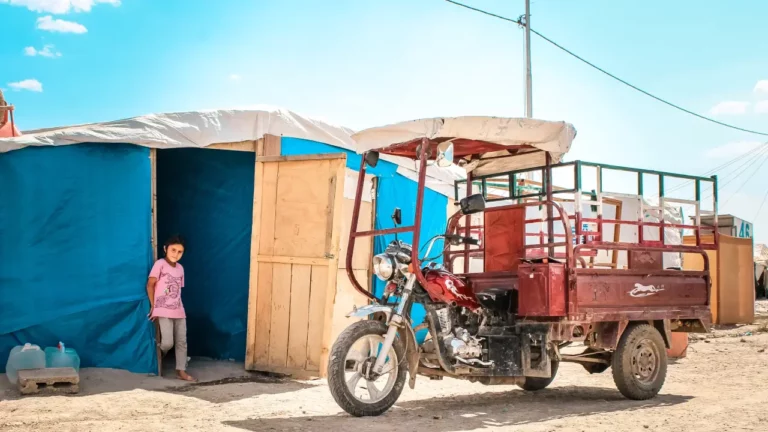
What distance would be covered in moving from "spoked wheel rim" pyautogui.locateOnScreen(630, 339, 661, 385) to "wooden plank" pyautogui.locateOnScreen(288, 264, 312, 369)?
10.6ft

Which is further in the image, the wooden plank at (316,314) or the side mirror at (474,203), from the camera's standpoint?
the wooden plank at (316,314)

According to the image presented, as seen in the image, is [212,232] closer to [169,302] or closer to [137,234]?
[137,234]

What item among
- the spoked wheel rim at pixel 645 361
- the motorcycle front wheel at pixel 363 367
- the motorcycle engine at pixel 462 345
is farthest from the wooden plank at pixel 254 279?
the spoked wheel rim at pixel 645 361

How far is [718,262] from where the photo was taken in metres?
14.6

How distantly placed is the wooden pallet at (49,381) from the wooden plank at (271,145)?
3098mm

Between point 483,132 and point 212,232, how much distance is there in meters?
4.51

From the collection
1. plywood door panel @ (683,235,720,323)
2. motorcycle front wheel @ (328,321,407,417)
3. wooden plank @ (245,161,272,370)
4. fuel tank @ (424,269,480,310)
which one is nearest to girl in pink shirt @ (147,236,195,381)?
wooden plank @ (245,161,272,370)

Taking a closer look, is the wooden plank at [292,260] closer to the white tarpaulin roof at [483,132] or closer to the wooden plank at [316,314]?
the wooden plank at [316,314]

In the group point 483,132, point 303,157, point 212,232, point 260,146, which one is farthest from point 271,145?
point 483,132

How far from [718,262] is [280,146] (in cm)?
986

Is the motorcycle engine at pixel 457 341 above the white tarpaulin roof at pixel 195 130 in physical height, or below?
below

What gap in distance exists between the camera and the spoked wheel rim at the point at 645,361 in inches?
265

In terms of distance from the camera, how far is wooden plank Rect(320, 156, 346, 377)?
7645mm

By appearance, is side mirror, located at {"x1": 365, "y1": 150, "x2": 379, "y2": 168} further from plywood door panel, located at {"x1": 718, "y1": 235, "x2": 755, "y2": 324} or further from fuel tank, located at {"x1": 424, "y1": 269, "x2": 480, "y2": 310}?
plywood door panel, located at {"x1": 718, "y1": 235, "x2": 755, "y2": 324}
